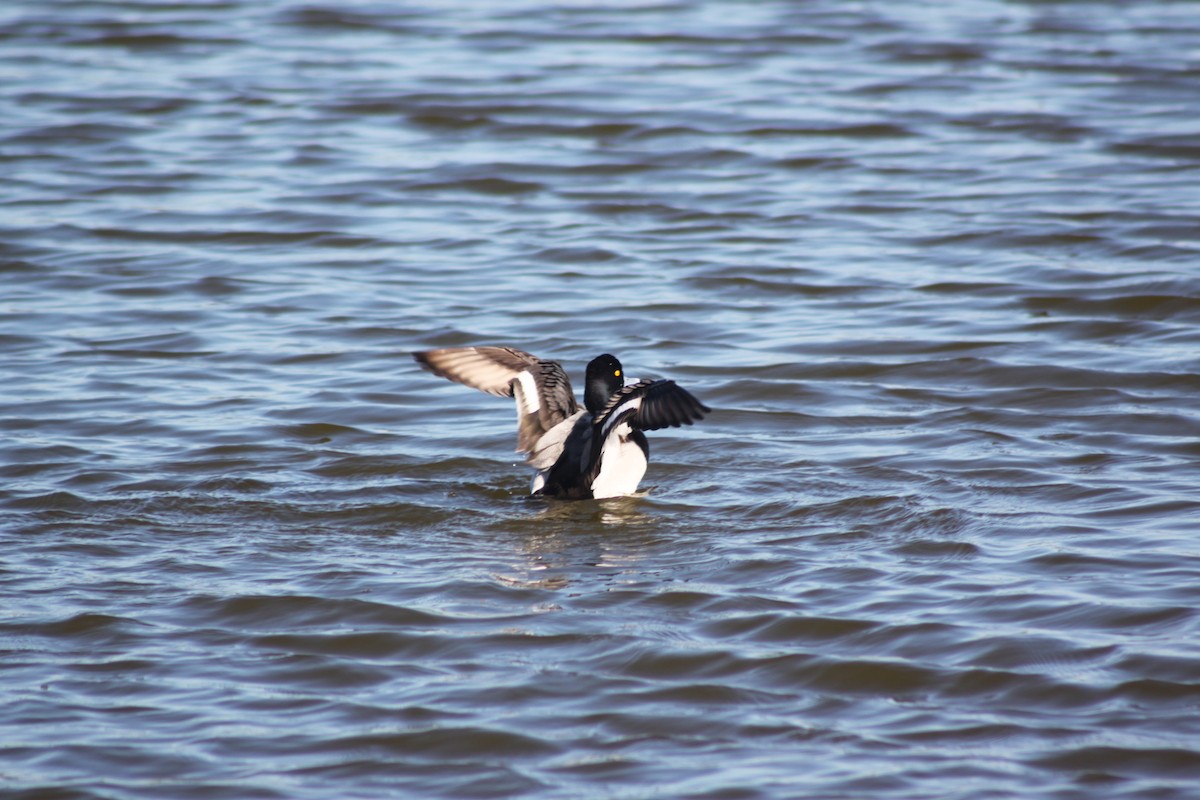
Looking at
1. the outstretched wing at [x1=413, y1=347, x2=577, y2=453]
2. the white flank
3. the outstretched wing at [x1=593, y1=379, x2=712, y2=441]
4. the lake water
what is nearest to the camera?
the lake water

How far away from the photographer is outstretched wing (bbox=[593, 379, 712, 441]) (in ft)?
21.2

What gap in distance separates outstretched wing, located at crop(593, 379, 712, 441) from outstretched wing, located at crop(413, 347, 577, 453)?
1.95 ft

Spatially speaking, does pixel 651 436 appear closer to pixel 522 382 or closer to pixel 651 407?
pixel 522 382

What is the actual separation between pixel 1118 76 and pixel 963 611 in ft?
42.0

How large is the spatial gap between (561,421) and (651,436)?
108cm

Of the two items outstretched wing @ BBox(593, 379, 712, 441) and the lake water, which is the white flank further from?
outstretched wing @ BBox(593, 379, 712, 441)

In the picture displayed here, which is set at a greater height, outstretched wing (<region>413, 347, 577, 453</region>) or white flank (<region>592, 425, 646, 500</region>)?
outstretched wing (<region>413, 347, 577, 453</region>)

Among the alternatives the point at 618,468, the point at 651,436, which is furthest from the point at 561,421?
the point at 651,436

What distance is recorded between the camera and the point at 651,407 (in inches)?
259

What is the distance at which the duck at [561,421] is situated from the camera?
7273 millimetres

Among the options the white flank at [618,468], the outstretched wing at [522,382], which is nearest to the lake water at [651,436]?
the white flank at [618,468]

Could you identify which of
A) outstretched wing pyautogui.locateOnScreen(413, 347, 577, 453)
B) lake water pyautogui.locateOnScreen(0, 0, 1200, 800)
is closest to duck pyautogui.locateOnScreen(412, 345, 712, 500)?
outstretched wing pyautogui.locateOnScreen(413, 347, 577, 453)

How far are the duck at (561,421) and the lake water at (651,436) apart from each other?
0.17 metres

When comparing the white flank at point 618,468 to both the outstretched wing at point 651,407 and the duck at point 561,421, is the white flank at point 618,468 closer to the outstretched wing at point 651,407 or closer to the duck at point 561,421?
the duck at point 561,421
